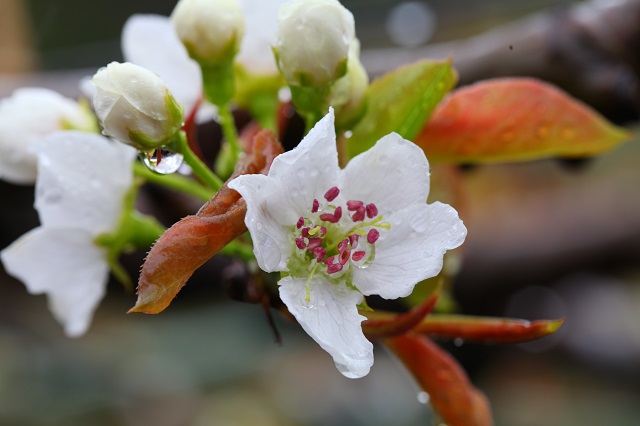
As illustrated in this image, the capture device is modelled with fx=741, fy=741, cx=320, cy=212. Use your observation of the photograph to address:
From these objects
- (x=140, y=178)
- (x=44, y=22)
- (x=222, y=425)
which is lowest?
(x=222, y=425)

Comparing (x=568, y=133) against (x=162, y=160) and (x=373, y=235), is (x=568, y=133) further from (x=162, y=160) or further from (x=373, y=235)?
(x=162, y=160)

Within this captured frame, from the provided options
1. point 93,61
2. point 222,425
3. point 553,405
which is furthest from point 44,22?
point 553,405

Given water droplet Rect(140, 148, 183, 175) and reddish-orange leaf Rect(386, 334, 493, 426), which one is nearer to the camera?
water droplet Rect(140, 148, 183, 175)

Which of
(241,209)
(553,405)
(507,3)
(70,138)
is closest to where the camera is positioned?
(241,209)

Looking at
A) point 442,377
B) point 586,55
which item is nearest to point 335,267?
point 442,377

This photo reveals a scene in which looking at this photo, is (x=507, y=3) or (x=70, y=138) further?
(x=507, y=3)

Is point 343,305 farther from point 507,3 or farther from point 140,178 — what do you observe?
point 507,3

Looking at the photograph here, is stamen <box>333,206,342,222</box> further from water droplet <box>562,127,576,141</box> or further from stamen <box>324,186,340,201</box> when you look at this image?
water droplet <box>562,127,576,141</box>

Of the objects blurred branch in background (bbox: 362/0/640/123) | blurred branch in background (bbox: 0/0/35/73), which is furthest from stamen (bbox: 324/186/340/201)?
blurred branch in background (bbox: 0/0/35/73)
